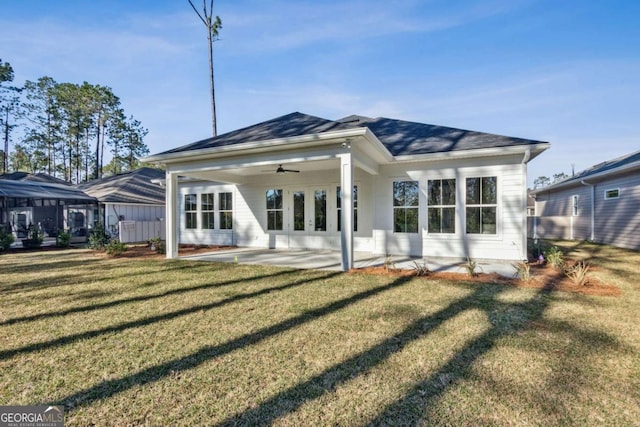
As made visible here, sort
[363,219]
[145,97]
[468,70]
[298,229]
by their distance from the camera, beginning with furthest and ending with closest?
1. [145,97]
2. [468,70]
3. [298,229]
4. [363,219]

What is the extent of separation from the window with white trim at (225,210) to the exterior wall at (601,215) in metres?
14.7

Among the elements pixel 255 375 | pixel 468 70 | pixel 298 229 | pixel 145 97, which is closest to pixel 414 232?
pixel 298 229

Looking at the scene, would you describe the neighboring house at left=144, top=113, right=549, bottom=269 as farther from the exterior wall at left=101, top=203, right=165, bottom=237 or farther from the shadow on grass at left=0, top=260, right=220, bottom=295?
the exterior wall at left=101, top=203, right=165, bottom=237

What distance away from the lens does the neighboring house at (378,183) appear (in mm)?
7062

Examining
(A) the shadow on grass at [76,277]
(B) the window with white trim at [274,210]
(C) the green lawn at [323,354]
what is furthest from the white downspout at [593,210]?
(A) the shadow on grass at [76,277]

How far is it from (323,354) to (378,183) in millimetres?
7094

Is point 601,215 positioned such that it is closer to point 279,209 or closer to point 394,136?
point 394,136

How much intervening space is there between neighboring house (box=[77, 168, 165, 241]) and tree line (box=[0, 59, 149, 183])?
54.9ft

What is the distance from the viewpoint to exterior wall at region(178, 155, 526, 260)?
7930 mm

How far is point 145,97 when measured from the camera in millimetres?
15203

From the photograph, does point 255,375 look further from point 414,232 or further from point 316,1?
point 316,1

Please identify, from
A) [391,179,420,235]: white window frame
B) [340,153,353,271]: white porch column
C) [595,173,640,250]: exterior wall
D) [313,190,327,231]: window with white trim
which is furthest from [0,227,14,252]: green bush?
[595,173,640,250]: exterior wall

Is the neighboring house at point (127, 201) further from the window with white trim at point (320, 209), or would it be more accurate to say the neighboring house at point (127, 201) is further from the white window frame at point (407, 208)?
the white window frame at point (407, 208)

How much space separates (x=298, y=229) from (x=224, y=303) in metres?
6.57
